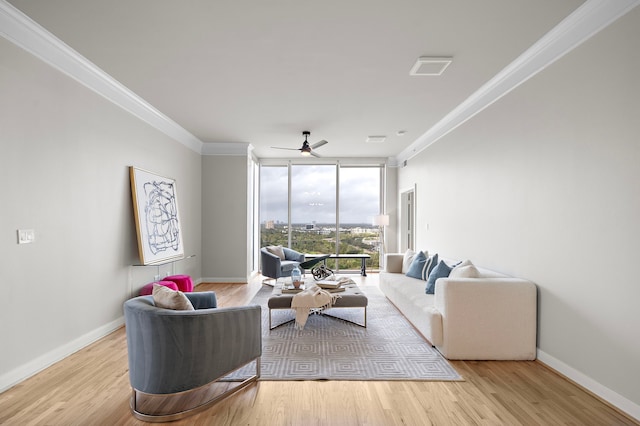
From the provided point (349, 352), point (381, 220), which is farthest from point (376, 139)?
point (349, 352)

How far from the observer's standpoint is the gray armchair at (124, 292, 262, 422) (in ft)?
7.54

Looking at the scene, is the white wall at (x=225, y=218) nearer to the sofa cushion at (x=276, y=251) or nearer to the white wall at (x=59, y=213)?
the sofa cushion at (x=276, y=251)

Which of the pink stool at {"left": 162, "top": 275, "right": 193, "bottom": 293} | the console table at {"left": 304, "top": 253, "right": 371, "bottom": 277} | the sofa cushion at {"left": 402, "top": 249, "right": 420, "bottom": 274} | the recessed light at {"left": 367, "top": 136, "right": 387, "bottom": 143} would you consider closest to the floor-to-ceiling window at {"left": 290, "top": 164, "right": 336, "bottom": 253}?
the console table at {"left": 304, "top": 253, "right": 371, "bottom": 277}

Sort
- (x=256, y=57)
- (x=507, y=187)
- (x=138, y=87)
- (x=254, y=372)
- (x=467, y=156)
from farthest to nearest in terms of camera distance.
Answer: (x=467, y=156) → (x=138, y=87) → (x=507, y=187) → (x=256, y=57) → (x=254, y=372)

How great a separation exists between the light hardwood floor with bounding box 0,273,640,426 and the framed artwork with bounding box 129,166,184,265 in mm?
1841

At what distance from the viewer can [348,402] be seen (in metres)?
2.52

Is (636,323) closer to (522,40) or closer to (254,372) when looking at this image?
(522,40)

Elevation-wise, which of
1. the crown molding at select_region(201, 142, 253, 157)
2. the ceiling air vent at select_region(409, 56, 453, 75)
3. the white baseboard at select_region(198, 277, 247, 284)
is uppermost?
the ceiling air vent at select_region(409, 56, 453, 75)

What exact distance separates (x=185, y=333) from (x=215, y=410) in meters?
0.58

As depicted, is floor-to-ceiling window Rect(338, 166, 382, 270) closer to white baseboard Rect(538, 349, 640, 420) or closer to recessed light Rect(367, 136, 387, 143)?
recessed light Rect(367, 136, 387, 143)

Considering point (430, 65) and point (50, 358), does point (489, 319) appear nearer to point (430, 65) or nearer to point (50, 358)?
point (430, 65)

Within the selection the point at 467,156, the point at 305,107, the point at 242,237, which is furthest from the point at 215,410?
the point at 242,237

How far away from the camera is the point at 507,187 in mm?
3768

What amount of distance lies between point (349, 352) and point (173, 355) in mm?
1754
